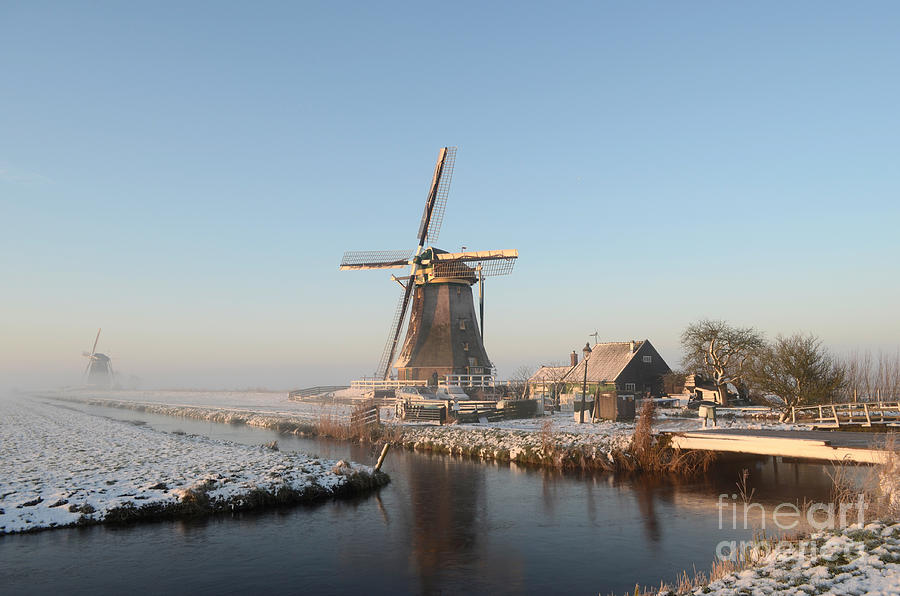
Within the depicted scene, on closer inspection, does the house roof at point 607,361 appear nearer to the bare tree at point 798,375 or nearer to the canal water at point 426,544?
the bare tree at point 798,375

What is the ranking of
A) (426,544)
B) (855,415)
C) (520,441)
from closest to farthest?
(426,544), (855,415), (520,441)

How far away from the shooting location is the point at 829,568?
8930 millimetres

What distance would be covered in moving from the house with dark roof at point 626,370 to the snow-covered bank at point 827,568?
116ft

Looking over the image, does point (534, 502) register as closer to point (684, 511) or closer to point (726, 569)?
point (684, 511)

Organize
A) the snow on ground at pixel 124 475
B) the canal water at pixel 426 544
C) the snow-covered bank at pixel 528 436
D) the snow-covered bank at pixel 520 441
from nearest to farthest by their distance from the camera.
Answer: the canal water at pixel 426 544
the snow on ground at pixel 124 475
the snow-covered bank at pixel 528 436
the snow-covered bank at pixel 520 441

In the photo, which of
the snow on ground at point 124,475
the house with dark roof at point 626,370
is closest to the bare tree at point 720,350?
the house with dark roof at point 626,370

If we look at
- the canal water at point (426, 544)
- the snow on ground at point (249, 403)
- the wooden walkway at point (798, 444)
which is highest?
the wooden walkway at point (798, 444)

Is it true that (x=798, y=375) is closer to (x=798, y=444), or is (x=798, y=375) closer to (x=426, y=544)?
(x=798, y=444)

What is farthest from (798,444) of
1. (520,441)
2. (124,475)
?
(124,475)

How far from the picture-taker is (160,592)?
10.6 meters

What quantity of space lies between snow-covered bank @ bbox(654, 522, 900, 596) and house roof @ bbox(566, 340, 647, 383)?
35.9 metres

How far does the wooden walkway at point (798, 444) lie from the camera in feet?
56.2

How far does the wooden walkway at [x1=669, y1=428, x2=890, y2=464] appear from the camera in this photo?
17.1 m

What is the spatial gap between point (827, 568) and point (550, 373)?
4937 centimetres
